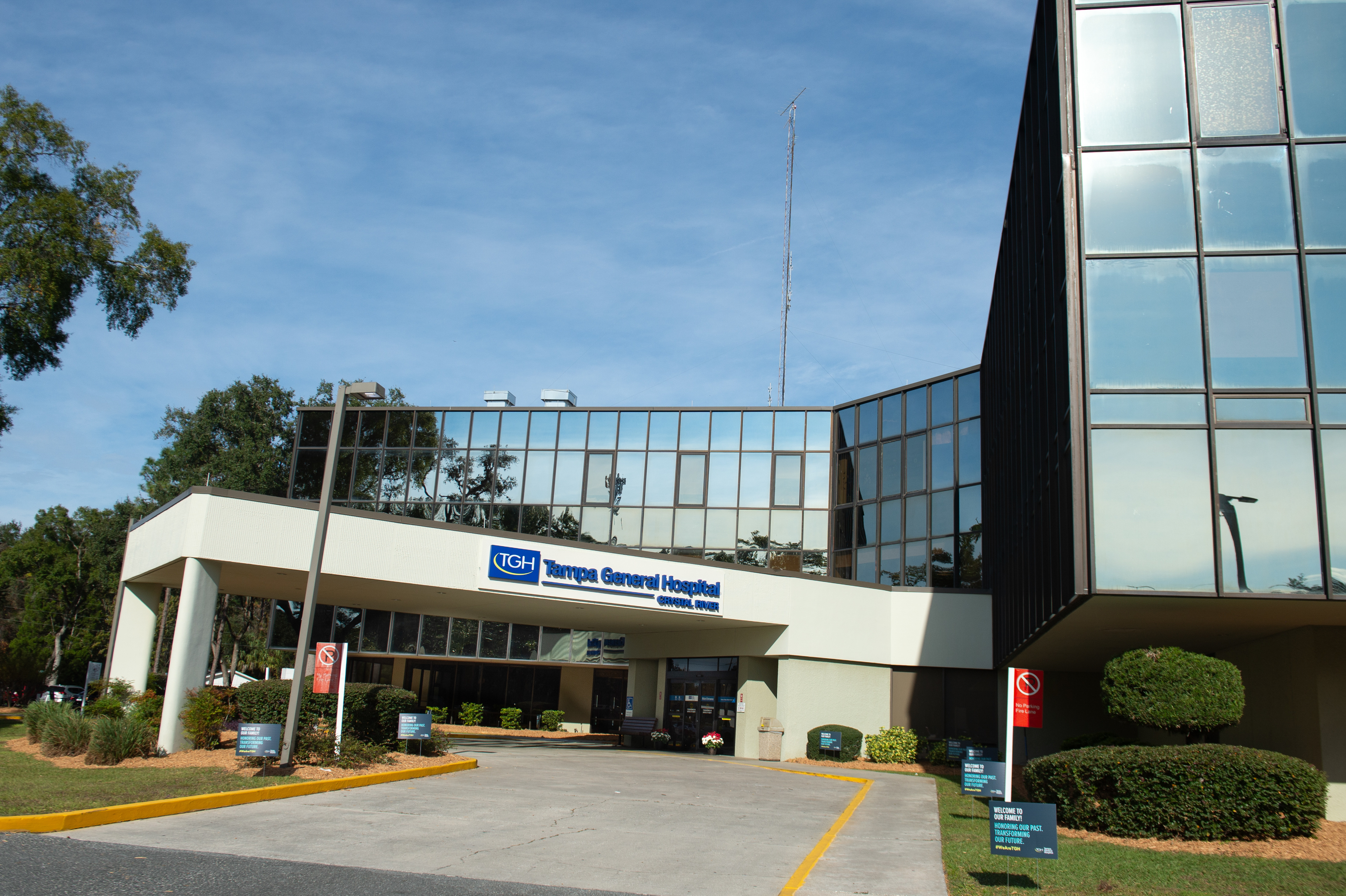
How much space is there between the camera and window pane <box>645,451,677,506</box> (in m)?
37.4

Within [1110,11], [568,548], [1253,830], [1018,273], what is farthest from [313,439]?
[1253,830]

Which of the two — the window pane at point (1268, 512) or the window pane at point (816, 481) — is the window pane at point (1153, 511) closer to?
the window pane at point (1268, 512)

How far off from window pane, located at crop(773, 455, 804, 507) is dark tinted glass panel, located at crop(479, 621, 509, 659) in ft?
37.8

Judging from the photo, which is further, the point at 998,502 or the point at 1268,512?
the point at 998,502

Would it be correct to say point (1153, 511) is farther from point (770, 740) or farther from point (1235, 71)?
point (770, 740)

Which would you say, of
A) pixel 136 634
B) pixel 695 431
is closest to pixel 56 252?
pixel 136 634

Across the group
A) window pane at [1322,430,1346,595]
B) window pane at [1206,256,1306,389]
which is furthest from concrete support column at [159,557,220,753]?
window pane at [1322,430,1346,595]

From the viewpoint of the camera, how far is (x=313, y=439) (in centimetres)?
4116

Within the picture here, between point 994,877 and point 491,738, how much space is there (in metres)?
25.0

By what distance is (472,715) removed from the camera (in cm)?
3888

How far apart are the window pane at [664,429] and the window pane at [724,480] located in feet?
5.79

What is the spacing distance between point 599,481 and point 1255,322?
27.3 m

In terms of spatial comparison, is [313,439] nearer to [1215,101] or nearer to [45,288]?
[45,288]

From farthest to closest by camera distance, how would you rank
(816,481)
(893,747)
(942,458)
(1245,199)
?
(816,481)
(942,458)
(893,747)
(1245,199)
